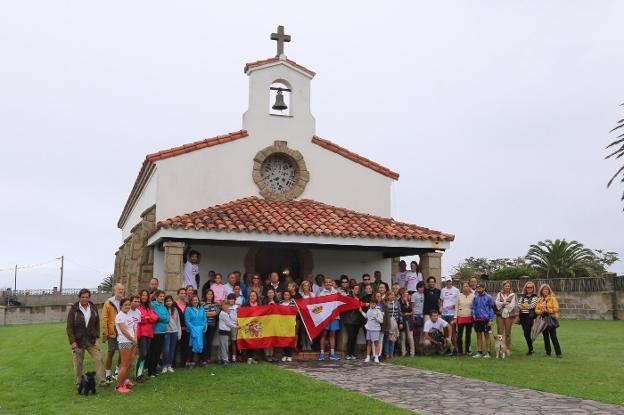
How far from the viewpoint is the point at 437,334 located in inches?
515

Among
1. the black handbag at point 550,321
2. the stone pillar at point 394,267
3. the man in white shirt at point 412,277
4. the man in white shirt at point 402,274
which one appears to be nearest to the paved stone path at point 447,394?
the black handbag at point 550,321

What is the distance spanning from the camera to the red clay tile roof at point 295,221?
42.1 feet

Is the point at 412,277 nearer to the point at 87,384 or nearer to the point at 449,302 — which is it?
the point at 449,302

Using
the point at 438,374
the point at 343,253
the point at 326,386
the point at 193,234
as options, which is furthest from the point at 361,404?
the point at 343,253

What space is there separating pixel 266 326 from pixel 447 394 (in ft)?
15.1

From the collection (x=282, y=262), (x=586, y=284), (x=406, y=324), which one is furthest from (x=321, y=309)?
(x=586, y=284)

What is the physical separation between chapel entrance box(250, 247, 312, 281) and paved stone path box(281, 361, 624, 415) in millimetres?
4218

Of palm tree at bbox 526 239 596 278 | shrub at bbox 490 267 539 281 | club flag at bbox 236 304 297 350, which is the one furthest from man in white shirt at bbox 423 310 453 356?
palm tree at bbox 526 239 596 278

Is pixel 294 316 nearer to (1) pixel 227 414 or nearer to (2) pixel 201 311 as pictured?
(2) pixel 201 311

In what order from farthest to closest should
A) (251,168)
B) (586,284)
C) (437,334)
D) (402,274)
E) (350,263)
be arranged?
1. (586,284)
2. (350,263)
3. (251,168)
4. (402,274)
5. (437,334)

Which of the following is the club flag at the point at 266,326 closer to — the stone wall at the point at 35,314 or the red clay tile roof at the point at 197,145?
the red clay tile roof at the point at 197,145

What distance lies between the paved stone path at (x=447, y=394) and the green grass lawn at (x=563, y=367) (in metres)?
0.43

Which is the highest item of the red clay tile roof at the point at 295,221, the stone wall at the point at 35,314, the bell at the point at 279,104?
the bell at the point at 279,104

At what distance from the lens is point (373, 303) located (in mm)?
12414
